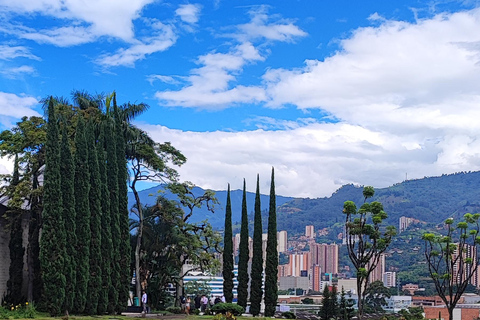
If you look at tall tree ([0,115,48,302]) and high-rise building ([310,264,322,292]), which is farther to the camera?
high-rise building ([310,264,322,292])

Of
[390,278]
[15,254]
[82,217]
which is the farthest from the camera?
[390,278]

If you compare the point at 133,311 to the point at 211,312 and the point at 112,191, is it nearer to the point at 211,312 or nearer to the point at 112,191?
the point at 211,312

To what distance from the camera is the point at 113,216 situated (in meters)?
30.6

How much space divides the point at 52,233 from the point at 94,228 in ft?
8.74

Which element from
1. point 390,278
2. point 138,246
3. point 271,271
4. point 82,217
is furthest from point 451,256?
point 390,278

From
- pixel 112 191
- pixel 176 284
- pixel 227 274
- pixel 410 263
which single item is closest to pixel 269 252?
pixel 227 274

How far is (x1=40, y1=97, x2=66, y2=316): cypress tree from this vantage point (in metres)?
25.9

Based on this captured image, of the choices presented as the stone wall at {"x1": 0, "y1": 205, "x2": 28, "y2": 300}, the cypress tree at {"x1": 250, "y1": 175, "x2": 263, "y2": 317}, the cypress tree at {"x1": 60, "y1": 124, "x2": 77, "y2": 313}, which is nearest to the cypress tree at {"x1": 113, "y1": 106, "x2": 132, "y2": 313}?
the cypress tree at {"x1": 60, "y1": 124, "x2": 77, "y2": 313}

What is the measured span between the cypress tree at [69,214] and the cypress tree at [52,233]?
→ 37cm

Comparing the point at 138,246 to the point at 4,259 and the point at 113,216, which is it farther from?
the point at 4,259

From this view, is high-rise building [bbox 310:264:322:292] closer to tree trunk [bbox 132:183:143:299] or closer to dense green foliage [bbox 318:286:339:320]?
dense green foliage [bbox 318:286:339:320]

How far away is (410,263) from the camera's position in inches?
7077

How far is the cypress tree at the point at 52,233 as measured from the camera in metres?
25.9

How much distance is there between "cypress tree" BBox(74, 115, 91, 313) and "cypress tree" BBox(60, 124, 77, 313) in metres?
0.40
